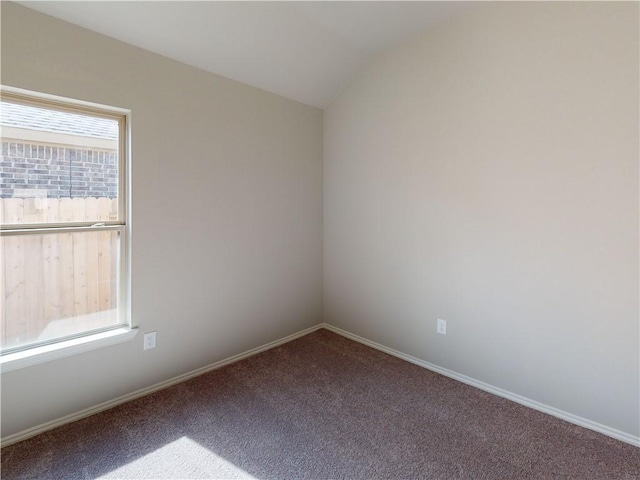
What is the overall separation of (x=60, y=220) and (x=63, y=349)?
0.75 metres

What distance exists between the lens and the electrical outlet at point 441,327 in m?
2.60

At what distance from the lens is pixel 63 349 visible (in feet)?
6.33

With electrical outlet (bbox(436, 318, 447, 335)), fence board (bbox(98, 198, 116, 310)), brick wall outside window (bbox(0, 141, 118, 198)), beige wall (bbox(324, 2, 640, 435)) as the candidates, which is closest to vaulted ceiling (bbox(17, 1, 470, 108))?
beige wall (bbox(324, 2, 640, 435))

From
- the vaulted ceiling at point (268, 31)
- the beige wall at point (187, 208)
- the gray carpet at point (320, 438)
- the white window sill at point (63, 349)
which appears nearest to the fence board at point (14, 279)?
the white window sill at point (63, 349)

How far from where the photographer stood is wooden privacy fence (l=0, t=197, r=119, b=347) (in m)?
1.86

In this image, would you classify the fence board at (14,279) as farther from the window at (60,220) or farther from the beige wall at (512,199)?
the beige wall at (512,199)

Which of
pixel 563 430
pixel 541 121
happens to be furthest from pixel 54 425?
pixel 541 121

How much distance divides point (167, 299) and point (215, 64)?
172cm

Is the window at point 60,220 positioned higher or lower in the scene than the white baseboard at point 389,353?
higher

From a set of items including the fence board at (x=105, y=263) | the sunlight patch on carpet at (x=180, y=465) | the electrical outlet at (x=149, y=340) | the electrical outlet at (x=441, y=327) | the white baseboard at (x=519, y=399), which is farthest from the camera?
the electrical outlet at (x=441, y=327)

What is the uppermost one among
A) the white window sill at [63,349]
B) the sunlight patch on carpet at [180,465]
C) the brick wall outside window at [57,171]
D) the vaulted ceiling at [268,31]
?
the vaulted ceiling at [268,31]

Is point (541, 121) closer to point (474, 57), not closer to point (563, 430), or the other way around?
point (474, 57)

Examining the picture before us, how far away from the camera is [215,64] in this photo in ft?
8.02

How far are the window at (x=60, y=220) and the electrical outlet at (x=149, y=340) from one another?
159 millimetres
